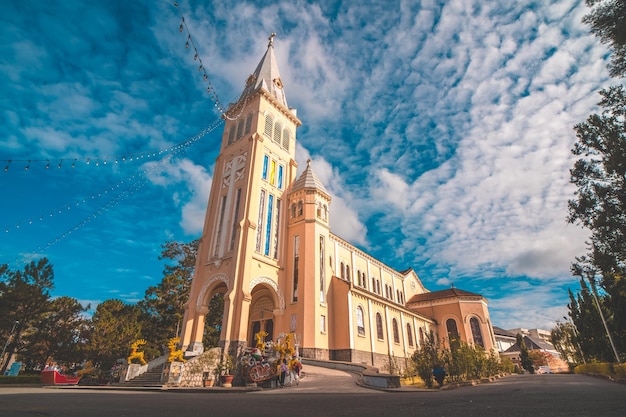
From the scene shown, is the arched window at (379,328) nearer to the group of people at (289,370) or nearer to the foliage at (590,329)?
the group of people at (289,370)

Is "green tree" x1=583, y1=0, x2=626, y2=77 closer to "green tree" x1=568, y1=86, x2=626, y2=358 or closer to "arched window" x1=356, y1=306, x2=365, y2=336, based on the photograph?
"green tree" x1=568, y1=86, x2=626, y2=358

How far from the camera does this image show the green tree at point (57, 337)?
85.4 feet

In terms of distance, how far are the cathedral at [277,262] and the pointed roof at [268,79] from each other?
167 mm

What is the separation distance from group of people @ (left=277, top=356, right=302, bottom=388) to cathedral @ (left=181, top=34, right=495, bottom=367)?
527cm

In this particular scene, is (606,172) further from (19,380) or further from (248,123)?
(19,380)

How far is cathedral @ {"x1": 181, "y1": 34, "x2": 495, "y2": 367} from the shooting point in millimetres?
22594

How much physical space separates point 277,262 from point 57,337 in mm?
19471

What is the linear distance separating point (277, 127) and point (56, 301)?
25.5 meters

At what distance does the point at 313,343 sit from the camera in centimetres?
2192

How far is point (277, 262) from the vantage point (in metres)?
25.2

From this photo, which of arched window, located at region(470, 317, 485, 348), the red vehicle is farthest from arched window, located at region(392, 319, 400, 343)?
the red vehicle

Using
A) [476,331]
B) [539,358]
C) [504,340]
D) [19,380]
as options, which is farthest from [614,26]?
[504,340]

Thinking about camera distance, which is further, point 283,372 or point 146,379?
point 146,379

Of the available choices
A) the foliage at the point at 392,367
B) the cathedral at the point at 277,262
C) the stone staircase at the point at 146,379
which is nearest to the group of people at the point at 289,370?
the foliage at the point at 392,367
